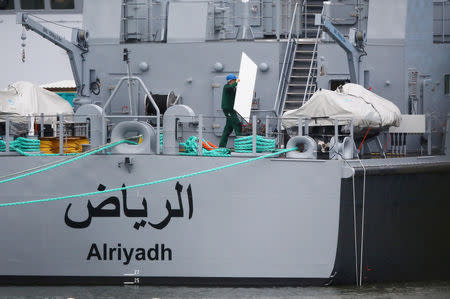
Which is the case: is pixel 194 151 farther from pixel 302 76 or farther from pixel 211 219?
pixel 302 76

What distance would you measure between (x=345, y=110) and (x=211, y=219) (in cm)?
276

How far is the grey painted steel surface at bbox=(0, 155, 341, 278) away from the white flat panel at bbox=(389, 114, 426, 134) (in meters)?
2.61

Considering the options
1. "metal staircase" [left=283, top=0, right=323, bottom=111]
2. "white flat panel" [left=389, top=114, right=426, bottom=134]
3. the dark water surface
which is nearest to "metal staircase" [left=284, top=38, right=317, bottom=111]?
"metal staircase" [left=283, top=0, right=323, bottom=111]

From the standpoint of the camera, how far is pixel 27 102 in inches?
631

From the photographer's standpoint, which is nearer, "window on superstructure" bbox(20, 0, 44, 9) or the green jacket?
the green jacket

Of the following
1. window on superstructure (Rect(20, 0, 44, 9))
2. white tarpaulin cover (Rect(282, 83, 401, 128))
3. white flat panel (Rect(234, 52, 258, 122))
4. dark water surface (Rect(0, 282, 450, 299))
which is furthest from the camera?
window on superstructure (Rect(20, 0, 44, 9))

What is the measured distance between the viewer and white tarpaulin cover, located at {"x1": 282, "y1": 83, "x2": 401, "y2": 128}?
13031 mm

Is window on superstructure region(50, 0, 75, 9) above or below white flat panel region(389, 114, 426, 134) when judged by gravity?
above

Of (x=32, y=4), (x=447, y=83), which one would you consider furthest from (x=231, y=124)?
(x=32, y=4)

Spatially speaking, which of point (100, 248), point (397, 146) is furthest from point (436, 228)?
point (100, 248)

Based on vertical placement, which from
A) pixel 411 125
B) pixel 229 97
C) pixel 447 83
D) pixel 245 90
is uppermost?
pixel 447 83

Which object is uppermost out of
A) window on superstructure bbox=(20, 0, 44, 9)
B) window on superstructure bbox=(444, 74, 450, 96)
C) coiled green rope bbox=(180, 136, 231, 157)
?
window on superstructure bbox=(20, 0, 44, 9)

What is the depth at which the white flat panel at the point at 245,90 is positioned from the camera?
12.9 m

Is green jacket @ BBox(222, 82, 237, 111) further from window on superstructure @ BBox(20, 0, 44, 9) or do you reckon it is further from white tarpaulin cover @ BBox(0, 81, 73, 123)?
window on superstructure @ BBox(20, 0, 44, 9)
